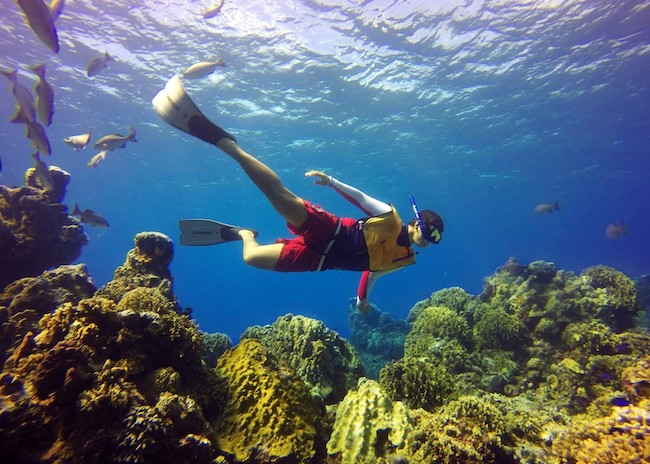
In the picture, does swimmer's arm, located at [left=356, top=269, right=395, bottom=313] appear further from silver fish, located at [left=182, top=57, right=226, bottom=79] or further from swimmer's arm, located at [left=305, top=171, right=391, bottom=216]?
silver fish, located at [left=182, top=57, right=226, bottom=79]

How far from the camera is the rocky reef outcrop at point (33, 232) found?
7215 millimetres

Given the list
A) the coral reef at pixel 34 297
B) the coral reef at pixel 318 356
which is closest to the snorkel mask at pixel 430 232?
the coral reef at pixel 318 356

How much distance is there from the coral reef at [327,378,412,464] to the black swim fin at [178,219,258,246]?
379 centimetres

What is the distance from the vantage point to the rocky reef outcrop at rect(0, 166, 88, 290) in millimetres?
7215

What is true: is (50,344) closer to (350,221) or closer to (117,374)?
(117,374)

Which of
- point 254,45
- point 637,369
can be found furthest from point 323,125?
point 637,369

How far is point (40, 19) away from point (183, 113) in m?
2.23

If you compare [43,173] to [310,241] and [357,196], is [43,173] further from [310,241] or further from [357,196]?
[357,196]

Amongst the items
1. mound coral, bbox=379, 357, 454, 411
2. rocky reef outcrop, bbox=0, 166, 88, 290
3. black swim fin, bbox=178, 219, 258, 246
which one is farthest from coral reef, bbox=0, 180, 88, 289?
mound coral, bbox=379, 357, 454, 411

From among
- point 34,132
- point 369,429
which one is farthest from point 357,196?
point 34,132

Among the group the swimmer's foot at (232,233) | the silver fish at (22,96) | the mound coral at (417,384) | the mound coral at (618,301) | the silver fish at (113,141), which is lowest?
the mound coral at (417,384)

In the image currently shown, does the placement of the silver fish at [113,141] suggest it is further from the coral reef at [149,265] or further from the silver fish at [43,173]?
the coral reef at [149,265]

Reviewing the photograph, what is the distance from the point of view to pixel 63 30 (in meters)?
16.1

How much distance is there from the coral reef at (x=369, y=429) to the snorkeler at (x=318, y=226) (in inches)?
77.3
